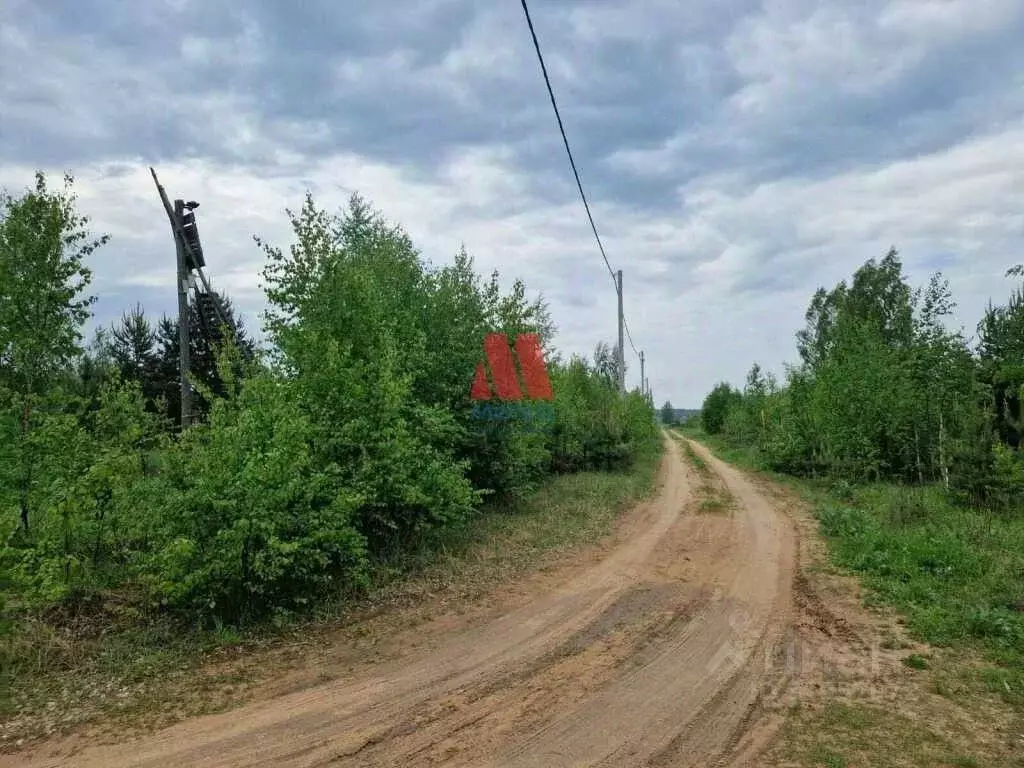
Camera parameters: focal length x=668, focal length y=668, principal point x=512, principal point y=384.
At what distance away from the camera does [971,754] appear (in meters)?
4.23

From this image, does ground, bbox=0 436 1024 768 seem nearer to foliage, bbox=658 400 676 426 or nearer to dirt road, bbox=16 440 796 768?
dirt road, bbox=16 440 796 768

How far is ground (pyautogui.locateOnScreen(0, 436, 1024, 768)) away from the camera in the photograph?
14.2ft

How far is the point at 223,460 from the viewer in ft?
22.5

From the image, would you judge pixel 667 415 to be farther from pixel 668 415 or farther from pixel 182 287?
pixel 182 287

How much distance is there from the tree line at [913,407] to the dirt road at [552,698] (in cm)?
748

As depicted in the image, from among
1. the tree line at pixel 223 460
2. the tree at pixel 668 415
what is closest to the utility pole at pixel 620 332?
the tree line at pixel 223 460

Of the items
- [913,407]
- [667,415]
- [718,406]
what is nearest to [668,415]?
[667,415]

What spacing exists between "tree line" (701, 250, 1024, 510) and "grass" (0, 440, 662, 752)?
8921mm

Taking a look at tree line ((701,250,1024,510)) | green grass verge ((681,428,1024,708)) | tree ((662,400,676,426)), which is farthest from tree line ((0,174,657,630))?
tree ((662,400,676,426))

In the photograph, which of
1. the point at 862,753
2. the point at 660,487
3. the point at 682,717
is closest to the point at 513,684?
the point at 682,717

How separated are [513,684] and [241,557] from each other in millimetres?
3089

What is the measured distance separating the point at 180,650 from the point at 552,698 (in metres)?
3.52

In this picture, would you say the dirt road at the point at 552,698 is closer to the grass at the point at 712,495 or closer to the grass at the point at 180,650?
the grass at the point at 180,650

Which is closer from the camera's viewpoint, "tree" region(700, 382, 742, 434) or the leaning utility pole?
the leaning utility pole
